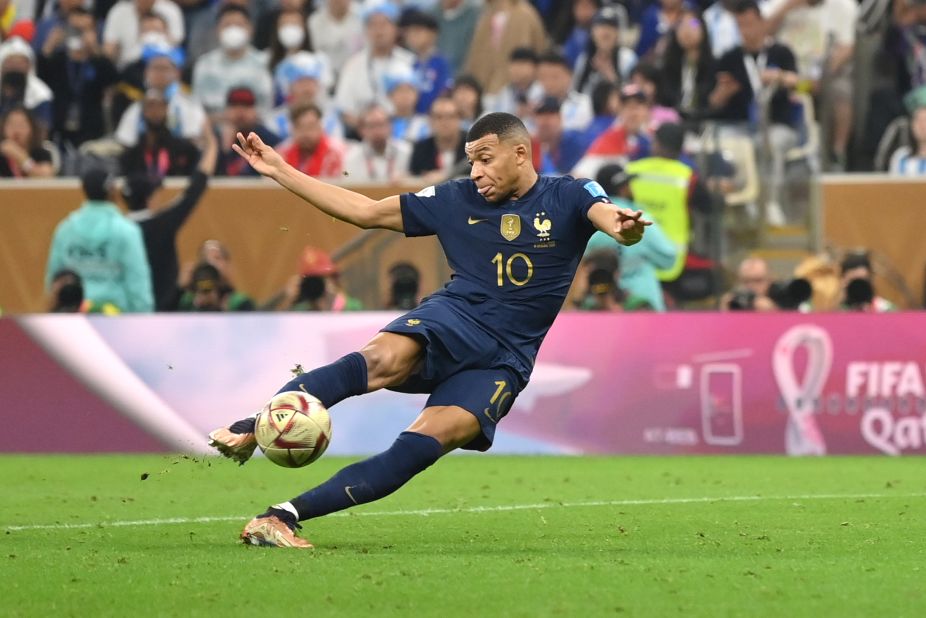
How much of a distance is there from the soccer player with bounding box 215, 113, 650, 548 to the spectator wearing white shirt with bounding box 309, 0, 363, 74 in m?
11.9

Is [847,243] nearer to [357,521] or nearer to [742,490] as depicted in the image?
[742,490]

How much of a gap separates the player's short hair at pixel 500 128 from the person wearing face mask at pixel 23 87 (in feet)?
39.0

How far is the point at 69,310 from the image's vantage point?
1556 cm

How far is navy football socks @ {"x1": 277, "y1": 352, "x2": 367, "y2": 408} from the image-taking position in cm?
750

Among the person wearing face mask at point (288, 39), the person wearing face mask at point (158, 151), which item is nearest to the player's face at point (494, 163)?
the person wearing face mask at point (158, 151)

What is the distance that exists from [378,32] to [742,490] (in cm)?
947

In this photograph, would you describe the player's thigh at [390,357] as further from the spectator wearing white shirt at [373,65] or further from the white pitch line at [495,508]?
the spectator wearing white shirt at [373,65]

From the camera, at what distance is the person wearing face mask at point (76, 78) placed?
19.2 m

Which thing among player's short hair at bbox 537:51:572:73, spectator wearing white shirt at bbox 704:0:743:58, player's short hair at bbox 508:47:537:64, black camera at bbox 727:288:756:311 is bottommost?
black camera at bbox 727:288:756:311

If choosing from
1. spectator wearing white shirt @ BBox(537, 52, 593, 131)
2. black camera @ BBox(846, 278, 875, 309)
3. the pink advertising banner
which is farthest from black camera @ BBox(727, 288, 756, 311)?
spectator wearing white shirt @ BBox(537, 52, 593, 131)

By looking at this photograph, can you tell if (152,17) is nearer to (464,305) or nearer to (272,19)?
(272,19)

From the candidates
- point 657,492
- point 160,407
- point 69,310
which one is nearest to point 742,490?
point 657,492

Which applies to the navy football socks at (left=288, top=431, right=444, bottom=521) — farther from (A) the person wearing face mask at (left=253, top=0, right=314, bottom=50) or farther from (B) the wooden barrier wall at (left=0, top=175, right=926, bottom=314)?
(A) the person wearing face mask at (left=253, top=0, right=314, bottom=50)

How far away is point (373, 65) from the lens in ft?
63.2
